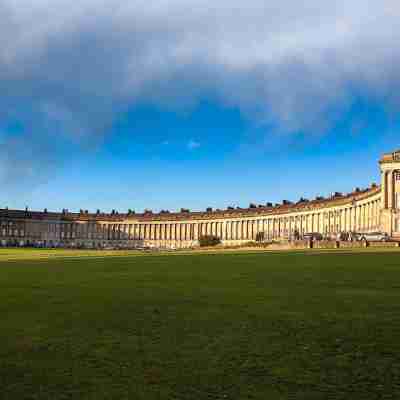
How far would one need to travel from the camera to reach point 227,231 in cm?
18900

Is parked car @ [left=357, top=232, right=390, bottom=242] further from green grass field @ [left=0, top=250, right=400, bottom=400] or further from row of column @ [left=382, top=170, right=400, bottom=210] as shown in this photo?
green grass field @ [left=0, top=250, right=400, bottom=400]

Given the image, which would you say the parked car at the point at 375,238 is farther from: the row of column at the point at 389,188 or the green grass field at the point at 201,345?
the green grass field at the point at 201,345

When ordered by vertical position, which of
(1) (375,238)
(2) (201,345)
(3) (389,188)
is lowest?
(2) (201,345)

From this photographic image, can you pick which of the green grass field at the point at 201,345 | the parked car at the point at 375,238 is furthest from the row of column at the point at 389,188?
the green grass field at the point at 201,345

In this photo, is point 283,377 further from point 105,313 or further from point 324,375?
point 105,313

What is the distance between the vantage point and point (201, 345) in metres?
8.32

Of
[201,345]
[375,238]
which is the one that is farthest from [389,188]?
[201,345]

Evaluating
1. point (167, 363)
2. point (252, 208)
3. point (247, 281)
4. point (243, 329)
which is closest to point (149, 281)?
point (247, 281)

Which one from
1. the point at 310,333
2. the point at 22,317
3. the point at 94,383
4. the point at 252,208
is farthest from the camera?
the point at 252,208

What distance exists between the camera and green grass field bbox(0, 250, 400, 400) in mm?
6273

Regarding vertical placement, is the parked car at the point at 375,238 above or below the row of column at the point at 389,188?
below

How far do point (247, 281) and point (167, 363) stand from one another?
459 inches

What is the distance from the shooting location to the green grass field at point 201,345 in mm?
6273

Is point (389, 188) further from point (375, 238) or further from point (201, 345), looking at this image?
point (201, 345)
